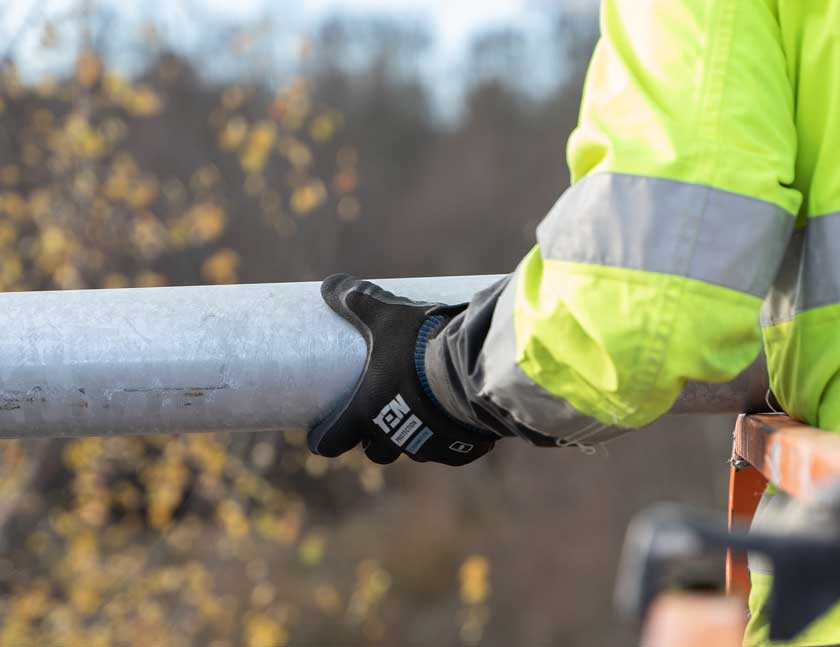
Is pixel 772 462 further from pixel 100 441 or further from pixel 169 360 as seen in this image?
pixel 100 441

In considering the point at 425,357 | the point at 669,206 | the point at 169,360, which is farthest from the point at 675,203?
the point at 169,360

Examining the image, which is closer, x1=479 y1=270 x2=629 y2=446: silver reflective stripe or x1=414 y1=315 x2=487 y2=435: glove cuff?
x1=479 y1=270 x2=629 y2=446: silver reflective stripe

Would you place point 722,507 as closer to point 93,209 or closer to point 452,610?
point 452,610

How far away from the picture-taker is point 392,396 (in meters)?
1.42

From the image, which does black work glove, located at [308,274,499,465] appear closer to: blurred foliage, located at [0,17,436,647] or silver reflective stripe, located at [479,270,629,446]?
silver reflective stripe, located at [479,270,629,446]

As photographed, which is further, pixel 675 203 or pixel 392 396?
pixel 392 396

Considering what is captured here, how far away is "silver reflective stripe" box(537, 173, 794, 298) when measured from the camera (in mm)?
1027

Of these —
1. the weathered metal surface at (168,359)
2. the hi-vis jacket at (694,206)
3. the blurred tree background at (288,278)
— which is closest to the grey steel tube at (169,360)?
the weathered metal surface at (168,359)

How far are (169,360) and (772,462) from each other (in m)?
0.76

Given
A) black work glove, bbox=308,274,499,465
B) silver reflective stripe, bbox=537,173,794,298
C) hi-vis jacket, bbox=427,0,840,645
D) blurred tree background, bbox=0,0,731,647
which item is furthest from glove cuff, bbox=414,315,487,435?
blurred tree background, bbox=0,0,731,647

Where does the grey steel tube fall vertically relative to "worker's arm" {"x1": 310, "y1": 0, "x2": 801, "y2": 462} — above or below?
below

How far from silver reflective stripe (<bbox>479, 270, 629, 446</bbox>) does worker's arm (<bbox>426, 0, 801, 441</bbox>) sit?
80 millimetres

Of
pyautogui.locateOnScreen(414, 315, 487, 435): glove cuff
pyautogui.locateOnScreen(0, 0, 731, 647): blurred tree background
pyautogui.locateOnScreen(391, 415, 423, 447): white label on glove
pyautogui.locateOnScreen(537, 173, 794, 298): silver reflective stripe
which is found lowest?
pyautogui.locateOnScreen(0, 0, 731, 647): blurred tree background

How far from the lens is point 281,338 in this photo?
4.25 ft
